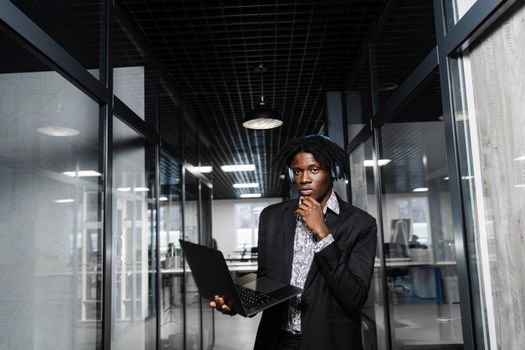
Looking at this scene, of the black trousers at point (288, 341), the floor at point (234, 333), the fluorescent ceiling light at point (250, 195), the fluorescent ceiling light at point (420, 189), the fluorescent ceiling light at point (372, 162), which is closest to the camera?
the black trousers at point (288, 341)

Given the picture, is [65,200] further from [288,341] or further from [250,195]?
[250,195]

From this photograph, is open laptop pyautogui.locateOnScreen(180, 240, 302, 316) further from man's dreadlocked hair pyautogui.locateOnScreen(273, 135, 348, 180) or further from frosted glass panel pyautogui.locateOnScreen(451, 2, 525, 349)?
frosted glass panel pyautogui.locateOnScreen(451, 2, 525, 349)

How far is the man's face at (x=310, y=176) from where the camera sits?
180 centimetres

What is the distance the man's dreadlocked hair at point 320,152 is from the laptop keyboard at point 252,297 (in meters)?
0.55

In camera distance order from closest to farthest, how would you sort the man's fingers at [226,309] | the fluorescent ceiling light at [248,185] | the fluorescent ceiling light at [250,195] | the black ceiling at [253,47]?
the man's fingers at [226,309]
the black ceiling at [253,47]
the fluorescent ceiling light at [248,185]
the fluorescent ceiling light at [250,195]

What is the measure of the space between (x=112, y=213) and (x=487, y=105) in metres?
1.85

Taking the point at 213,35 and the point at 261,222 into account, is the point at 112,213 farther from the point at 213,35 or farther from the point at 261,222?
the point at 213,35

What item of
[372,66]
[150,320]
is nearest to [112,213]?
[150,320]

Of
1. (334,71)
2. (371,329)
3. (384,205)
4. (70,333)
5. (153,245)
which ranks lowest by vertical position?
(371,329)

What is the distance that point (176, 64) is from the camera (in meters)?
4.11

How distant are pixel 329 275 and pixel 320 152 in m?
0.48

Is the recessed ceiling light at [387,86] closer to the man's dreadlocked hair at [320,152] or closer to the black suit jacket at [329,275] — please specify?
the man's dreadlocked hair at [320,152]

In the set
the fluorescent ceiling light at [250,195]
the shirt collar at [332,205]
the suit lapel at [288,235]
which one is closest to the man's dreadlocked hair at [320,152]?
the shirt collar at [332,205]

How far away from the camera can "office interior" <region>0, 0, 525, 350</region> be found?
4.79 ft
